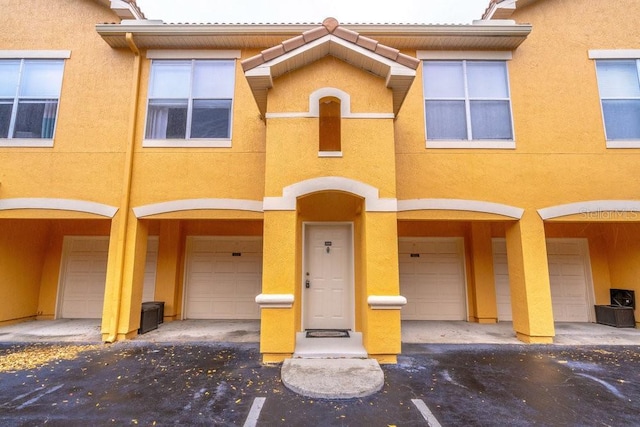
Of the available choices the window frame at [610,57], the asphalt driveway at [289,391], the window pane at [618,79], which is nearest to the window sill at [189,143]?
the asphalt driveway at [289,391]

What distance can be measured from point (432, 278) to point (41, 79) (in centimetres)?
1164

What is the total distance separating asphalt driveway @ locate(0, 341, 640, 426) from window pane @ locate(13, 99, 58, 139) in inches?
193

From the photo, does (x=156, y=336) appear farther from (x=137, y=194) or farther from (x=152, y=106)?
(x=152, y=106)

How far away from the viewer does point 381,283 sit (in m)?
5.66

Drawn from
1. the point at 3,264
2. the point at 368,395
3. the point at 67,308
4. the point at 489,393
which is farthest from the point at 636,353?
the point at 3,264

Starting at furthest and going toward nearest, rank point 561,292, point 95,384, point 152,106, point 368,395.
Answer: point 561,292, point 152,106, point 95,384, point 368,395

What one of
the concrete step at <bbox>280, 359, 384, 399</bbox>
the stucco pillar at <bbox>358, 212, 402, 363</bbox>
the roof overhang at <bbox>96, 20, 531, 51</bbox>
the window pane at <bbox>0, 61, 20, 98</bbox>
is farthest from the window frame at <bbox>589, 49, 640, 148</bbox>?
the window pane at <bbox>0, 61, 20, 98</bbox>

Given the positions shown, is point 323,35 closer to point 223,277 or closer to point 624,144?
point 223,277

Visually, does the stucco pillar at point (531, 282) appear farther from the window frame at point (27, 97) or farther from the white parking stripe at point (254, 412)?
the window frame at point (27, 97)

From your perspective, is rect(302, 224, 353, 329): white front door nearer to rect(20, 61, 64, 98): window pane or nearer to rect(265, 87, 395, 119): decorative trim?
rect(265, 87, 395, 119): decorative trim

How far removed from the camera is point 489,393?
4.54 meters

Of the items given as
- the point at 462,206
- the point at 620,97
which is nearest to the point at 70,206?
the point at 462,206

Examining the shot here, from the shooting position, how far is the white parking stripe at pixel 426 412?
3.71 m

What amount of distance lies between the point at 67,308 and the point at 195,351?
5768 millimetres
